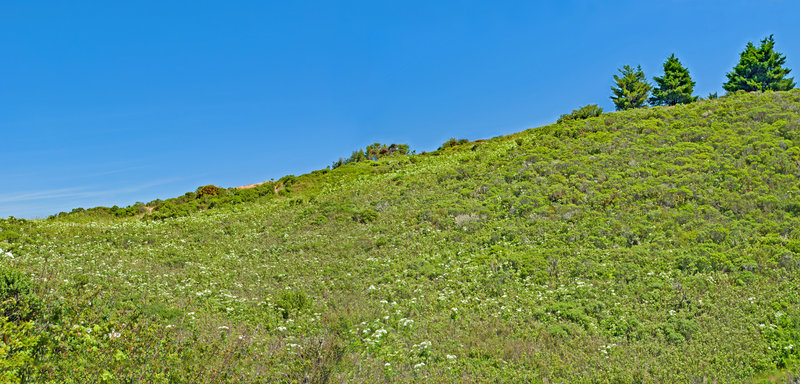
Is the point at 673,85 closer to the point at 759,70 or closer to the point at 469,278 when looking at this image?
the point at 759,70

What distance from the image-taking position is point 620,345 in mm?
8969

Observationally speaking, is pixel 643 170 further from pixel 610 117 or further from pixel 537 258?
pixel 610 117

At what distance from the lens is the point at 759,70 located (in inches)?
2108

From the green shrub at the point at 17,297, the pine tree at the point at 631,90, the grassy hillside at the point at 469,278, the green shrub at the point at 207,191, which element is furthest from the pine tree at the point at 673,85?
the green shrub at the point at 17,297

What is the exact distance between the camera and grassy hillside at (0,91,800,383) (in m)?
7.63

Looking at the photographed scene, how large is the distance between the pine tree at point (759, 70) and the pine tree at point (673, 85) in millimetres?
5597

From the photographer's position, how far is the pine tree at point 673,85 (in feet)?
175

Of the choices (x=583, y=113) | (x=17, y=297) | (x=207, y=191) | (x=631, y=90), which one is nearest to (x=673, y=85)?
(x=631, y=90)

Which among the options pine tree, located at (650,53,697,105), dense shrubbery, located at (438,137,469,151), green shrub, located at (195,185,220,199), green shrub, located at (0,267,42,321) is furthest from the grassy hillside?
pine tree, located at (650,53,697,105)

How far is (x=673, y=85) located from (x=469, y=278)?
53.3 m

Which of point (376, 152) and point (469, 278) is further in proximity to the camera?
point (376, 152)

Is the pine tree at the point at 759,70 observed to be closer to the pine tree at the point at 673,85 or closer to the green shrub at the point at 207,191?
the pine tree at the point at 673,85

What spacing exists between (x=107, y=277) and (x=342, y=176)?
2259cm

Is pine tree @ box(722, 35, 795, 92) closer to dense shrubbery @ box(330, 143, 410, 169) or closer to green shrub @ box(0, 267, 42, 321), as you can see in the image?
dense shrubbery @ box(330, 143, 410, 169)
